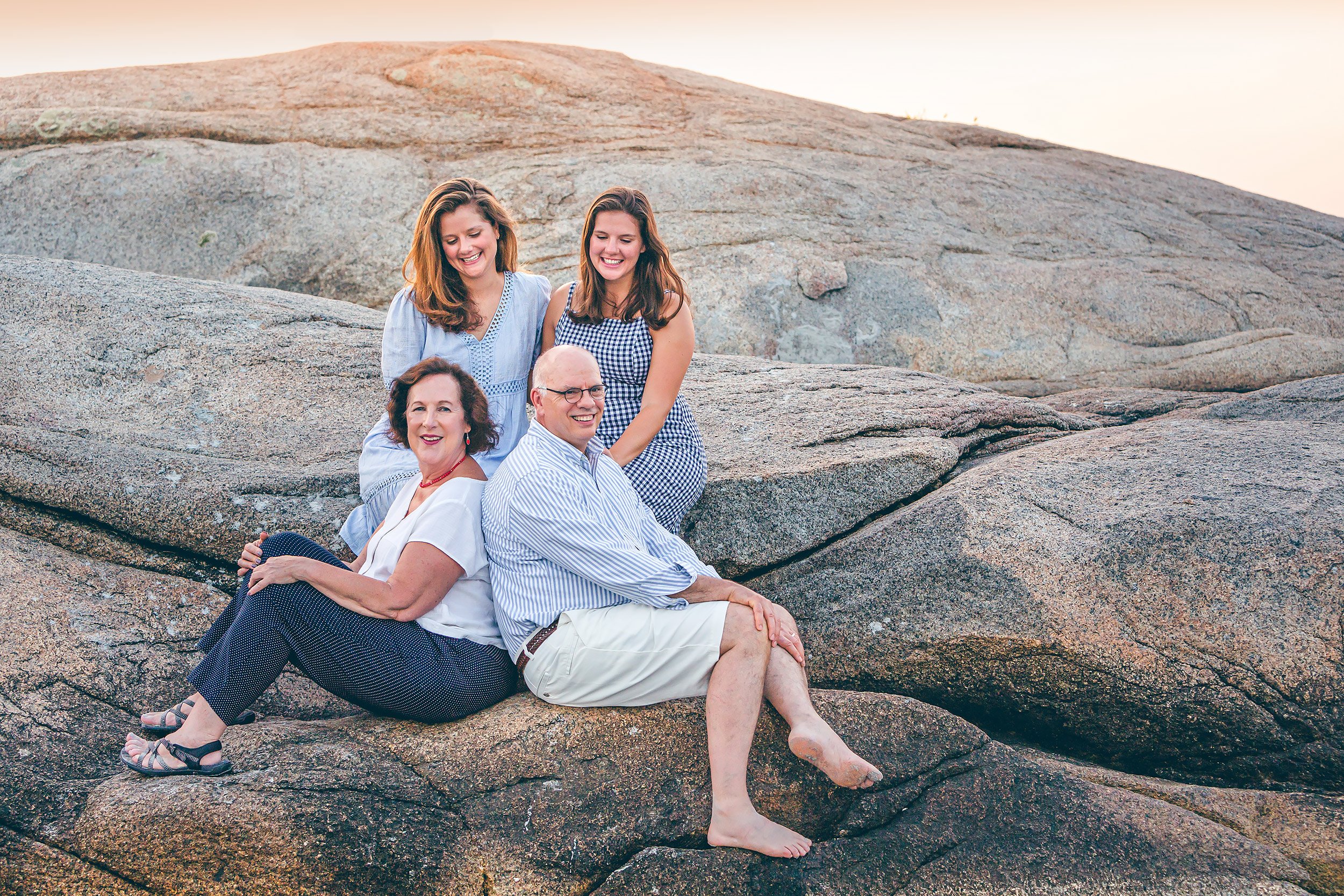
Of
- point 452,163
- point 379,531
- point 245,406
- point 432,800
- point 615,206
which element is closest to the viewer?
point 432,800

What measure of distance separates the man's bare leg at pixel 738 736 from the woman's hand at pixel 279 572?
172cm

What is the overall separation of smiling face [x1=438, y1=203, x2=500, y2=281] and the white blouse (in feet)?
4.29

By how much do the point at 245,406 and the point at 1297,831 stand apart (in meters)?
6.41

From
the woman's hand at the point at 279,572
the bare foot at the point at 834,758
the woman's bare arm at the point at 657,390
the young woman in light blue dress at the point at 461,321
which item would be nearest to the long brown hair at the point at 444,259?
the young woman in light blue dress at the point at 461,321

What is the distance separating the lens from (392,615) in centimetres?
445

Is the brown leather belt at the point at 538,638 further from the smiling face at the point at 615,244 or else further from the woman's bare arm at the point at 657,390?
the smiling face at the point at 615,244

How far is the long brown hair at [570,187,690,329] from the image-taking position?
543 cm

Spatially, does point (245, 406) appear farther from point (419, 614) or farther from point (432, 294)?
point (419, 614)

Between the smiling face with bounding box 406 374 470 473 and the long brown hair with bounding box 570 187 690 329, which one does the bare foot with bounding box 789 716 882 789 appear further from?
the long brown hair with bounding box 570 187 690 329

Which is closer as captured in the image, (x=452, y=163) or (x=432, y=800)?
(x=432, y=800)

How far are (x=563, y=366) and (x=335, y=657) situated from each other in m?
1.52

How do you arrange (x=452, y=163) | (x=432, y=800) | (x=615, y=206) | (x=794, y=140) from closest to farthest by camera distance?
1. (x=432, y=800)
2. (x=615, y=206)
3. (x=452, y=163)
4. (x=794, y=140)

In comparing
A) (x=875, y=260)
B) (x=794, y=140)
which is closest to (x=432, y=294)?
(x=875, y=260)

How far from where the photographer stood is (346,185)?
12461 millimetres
